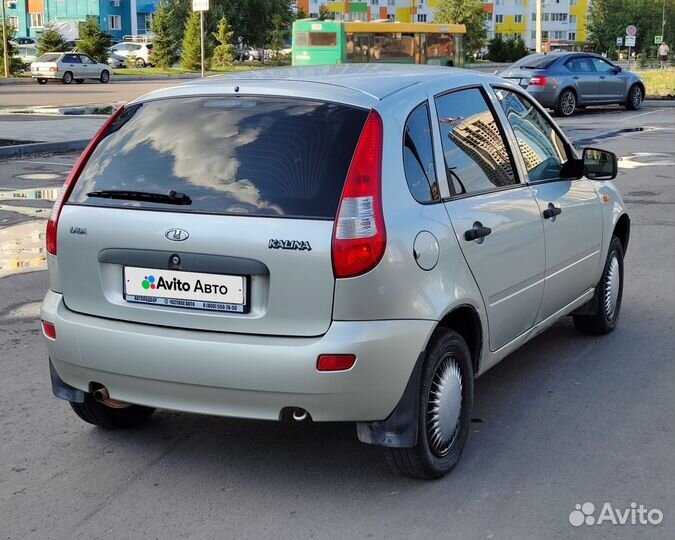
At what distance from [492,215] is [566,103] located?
Answer: 946 inches

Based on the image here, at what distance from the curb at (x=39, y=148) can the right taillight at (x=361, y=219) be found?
48.7 feet

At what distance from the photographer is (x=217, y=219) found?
399 cm

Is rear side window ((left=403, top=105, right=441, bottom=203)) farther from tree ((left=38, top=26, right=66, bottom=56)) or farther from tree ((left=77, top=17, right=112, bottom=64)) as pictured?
tree ((left=77, top=17, right=112, bottom=64))

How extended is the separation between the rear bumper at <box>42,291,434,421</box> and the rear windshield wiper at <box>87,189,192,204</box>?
1.65 ft

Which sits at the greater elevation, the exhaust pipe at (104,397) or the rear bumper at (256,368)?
the rear bumper at (256,368)

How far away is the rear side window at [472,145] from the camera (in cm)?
460

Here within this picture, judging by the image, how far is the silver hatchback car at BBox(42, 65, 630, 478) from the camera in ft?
12.8

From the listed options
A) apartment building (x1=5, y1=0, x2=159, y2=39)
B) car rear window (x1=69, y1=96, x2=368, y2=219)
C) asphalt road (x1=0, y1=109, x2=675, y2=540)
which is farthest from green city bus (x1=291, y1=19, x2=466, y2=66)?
apartment building (x1=5, y1=0, x2=159, y2=39)

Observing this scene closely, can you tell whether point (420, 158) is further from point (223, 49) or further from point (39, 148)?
point (223, 49)

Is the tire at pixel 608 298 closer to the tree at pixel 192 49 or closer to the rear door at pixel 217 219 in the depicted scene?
the rear door at pixel 217 219

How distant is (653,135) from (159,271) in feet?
64.0

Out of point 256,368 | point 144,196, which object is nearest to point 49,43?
point 144,196

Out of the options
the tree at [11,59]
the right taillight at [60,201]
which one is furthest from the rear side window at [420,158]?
the tree at [11,59]

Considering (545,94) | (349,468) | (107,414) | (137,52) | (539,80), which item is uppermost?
(137,52)
